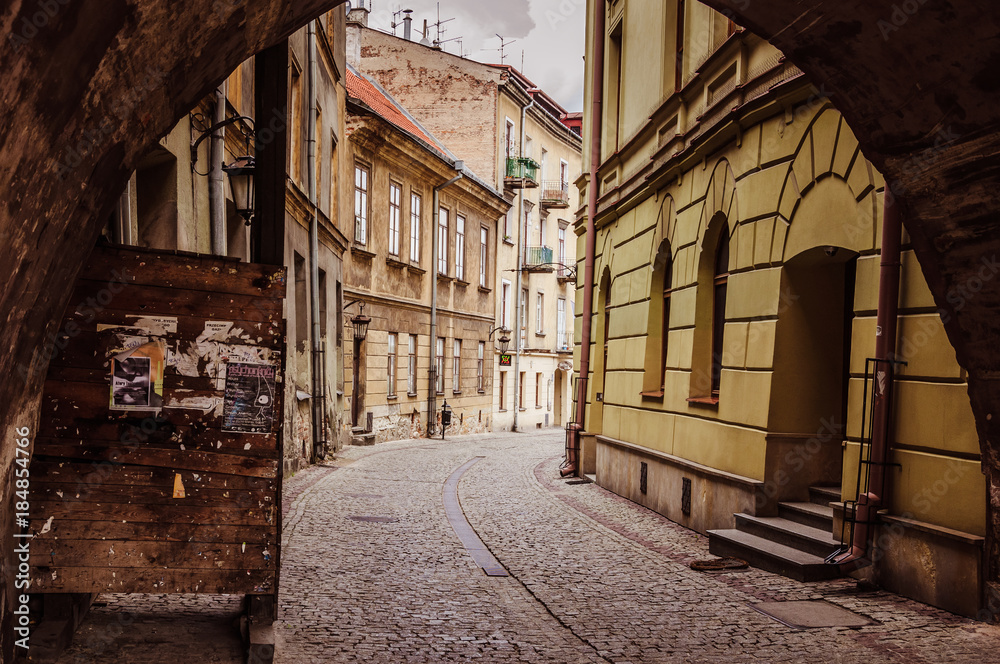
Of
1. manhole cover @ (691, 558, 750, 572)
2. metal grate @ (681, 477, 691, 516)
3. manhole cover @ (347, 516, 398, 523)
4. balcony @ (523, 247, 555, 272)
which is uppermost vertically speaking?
balcony @ (523, 247, 555, 272)

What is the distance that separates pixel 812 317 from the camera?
29.3ft

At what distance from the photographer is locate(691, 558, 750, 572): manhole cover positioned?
8.27 meters

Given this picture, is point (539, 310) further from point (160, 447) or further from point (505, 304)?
point (160, 447)

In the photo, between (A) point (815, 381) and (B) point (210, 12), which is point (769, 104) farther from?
(B) point (210, 12)

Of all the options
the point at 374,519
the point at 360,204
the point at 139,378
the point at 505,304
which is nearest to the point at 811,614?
the point at 139,378

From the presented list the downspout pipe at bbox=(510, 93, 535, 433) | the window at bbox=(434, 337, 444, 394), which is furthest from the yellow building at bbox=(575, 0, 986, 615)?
the downspout pipe at bbox=(510, 93, 535, 433)

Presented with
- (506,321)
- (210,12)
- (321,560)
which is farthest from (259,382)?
(506,321)

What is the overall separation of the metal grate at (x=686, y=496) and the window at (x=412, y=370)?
16.2 metres

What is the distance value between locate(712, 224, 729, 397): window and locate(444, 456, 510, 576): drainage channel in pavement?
3.27 m

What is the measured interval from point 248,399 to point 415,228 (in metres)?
22.0

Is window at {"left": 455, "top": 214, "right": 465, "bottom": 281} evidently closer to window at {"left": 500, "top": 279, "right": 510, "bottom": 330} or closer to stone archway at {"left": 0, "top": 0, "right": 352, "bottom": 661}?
window at {"left": 500, "top": 279, "right": 510, "bottom": 330}

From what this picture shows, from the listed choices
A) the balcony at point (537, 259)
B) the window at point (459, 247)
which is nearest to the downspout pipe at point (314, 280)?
the window at point (459, 247)

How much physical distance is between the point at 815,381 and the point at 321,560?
16.1 feet

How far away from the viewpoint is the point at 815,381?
9.05 metres
